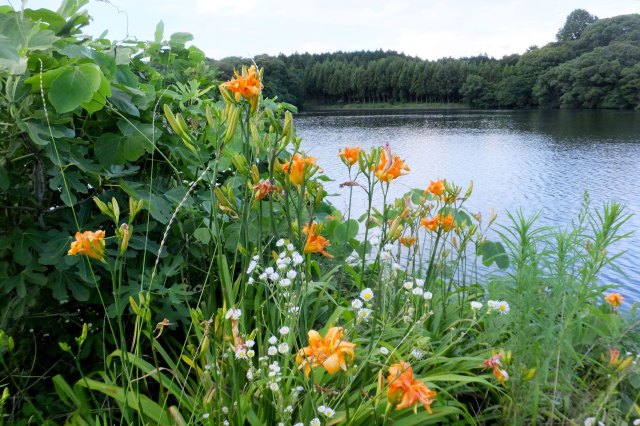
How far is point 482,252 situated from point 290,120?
126 centimetres

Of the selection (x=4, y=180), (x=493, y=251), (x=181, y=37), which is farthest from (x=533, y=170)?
(x=4, y=180)

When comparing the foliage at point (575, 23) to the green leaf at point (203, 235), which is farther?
the foliage at point (575, 23)

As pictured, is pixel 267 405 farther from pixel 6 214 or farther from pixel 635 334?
pixel 635 334

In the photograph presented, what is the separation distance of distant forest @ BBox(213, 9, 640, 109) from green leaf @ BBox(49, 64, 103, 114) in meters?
42.1

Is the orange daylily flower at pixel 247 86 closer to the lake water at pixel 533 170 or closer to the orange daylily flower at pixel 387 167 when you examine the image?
the orange daylily flower at pixel 387 167

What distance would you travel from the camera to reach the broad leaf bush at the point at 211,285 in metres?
1.27

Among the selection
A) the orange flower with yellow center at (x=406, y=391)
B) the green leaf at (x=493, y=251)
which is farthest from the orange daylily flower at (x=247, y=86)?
the green leaf at (x=493, y=251)

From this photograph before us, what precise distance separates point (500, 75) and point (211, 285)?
62640mm

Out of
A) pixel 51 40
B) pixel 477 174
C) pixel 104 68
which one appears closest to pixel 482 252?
pixel 104 68

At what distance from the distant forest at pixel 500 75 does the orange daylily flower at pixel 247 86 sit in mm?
42259

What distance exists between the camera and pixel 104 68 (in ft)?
5.22

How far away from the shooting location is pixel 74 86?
1.34m

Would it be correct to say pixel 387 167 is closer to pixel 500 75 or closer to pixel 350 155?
pixel 350 155

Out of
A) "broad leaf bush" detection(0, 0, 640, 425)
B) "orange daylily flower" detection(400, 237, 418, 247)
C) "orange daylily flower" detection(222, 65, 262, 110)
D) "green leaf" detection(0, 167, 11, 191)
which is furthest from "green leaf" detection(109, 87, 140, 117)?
"orange daylily flower" detection(400, 237, 418, 247)
